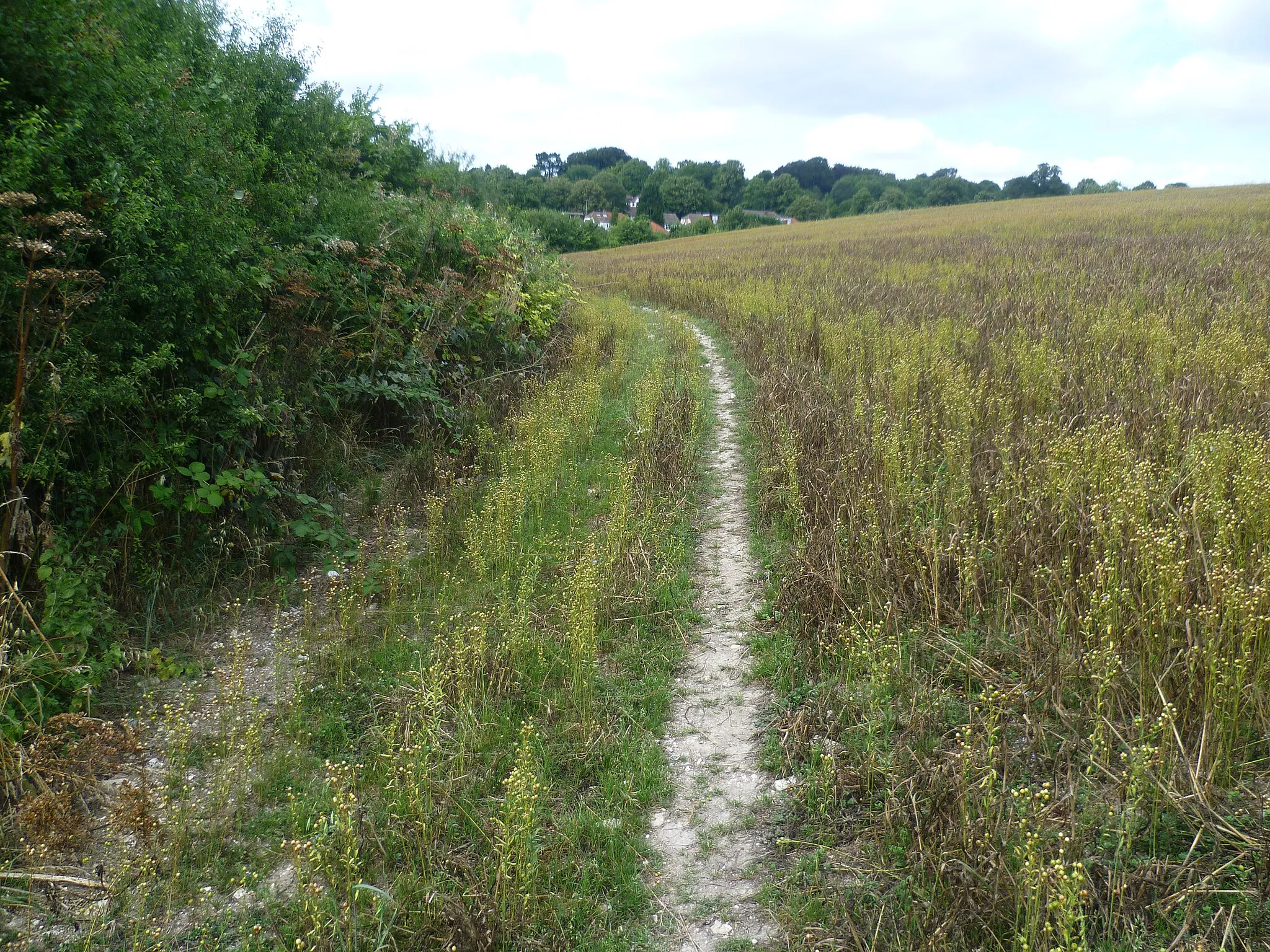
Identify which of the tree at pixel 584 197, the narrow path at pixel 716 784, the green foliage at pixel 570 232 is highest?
the tree at pixel 584 197

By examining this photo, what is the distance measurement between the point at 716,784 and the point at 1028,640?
163 centimetres

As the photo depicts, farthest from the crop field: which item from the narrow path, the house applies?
the house

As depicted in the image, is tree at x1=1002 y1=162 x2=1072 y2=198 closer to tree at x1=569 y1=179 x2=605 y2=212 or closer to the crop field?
tree at x1=569 y1=179 x2=605 y2=212

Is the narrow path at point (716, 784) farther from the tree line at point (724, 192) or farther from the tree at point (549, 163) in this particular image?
the tree at point (549, 163)

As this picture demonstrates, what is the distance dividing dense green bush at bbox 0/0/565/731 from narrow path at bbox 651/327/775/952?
2793 millimetres

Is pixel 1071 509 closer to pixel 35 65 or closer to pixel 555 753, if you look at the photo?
pixel 555 753

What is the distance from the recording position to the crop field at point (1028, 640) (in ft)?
8.30

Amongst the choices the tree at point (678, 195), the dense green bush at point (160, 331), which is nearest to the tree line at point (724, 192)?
the tree at point (678, 195)

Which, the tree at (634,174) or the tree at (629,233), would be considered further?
the tree at (634,174)

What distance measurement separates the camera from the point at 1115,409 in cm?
588

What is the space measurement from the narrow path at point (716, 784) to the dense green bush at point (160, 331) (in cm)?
279

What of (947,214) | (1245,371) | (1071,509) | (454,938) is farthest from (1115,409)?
(947,214)

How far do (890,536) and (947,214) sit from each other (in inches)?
1706

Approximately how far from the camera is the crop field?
2531 millimetres
